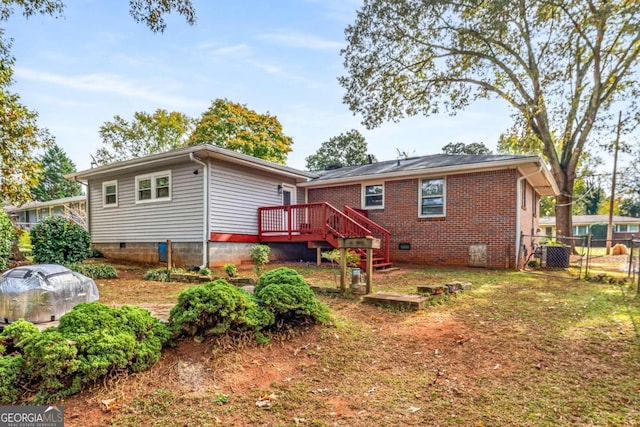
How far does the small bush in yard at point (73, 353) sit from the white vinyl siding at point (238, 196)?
7.45 m

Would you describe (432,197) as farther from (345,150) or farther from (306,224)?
(345,150)

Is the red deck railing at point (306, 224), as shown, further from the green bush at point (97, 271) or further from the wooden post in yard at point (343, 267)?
the green bush at point (97, 271)

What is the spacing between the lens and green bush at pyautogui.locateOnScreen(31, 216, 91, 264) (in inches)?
350

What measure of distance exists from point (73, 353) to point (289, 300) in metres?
1.88

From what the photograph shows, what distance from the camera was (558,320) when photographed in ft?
14.9

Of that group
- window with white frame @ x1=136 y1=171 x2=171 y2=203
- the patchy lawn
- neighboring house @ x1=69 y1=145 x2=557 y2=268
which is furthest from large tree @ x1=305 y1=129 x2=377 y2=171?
the patchy lawn

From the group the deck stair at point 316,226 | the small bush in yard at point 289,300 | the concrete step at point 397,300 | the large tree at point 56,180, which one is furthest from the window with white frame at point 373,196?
the large tree at point 56,180

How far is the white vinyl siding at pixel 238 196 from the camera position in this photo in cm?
1038

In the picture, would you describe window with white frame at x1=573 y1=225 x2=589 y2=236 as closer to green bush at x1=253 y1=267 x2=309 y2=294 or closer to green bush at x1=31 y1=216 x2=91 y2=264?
green bush at x1=253 y1=267 x2=309 y2=294

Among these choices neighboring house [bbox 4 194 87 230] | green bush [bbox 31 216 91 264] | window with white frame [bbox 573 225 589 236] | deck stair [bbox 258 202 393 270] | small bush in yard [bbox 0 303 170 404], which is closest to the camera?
small bush in yard [bbox 0 303 170 404]

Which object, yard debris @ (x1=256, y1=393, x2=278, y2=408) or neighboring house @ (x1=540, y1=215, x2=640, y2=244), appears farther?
neighboring house @ (x1=540, y1=215, x2=640, y2=244)

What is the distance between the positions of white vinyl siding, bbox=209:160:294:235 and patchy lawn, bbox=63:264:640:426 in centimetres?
678

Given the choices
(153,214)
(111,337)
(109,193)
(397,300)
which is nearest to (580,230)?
(397,300)

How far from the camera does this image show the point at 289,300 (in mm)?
3672
